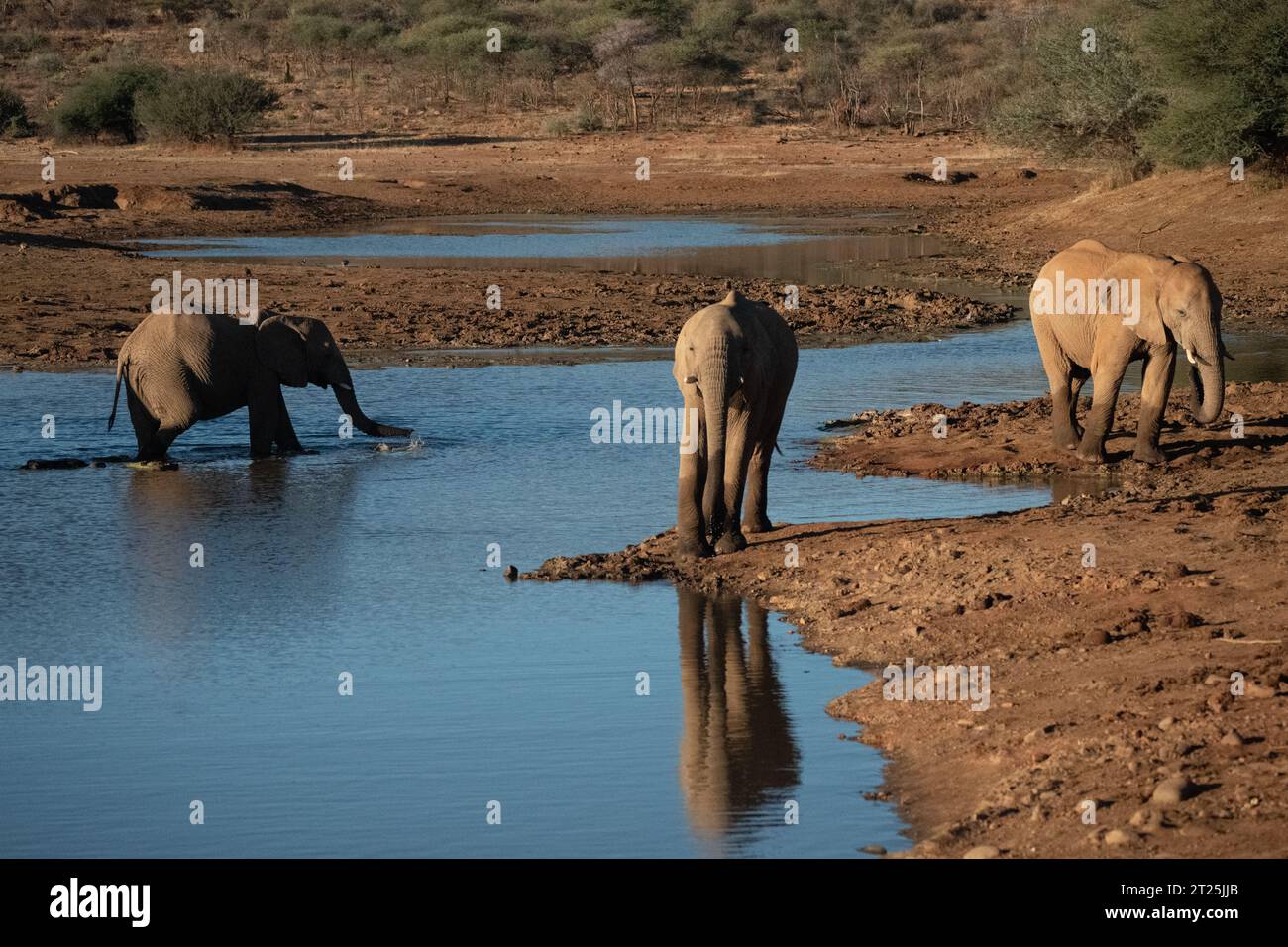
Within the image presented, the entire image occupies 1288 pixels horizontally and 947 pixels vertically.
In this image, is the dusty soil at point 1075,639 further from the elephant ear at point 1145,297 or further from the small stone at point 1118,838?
the elephant ear at point 1145,297

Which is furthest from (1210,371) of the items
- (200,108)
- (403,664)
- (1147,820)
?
(200,108)

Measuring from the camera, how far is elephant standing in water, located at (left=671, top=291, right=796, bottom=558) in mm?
11398

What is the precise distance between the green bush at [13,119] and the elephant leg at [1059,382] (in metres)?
37.1

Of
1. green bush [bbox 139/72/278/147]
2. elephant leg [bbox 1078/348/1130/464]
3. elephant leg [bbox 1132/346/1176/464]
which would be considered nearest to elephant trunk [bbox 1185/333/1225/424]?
elephant leg [bbox 1132/346/1176/464]

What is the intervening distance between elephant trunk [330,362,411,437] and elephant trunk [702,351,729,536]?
6.17m

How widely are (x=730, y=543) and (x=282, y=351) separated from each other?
6.21 metres

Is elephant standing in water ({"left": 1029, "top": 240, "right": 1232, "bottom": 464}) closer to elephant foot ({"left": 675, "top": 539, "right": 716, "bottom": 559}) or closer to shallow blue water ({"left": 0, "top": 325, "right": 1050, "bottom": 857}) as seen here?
shallow blue water ({"left": 0, "top": 325, "right": 1050, "bottom": 857})

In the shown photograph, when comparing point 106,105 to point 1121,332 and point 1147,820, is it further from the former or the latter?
point 1147,820

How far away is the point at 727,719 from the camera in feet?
29.5

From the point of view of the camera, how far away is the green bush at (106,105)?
46594 mm

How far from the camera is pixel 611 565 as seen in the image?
1178 cm
